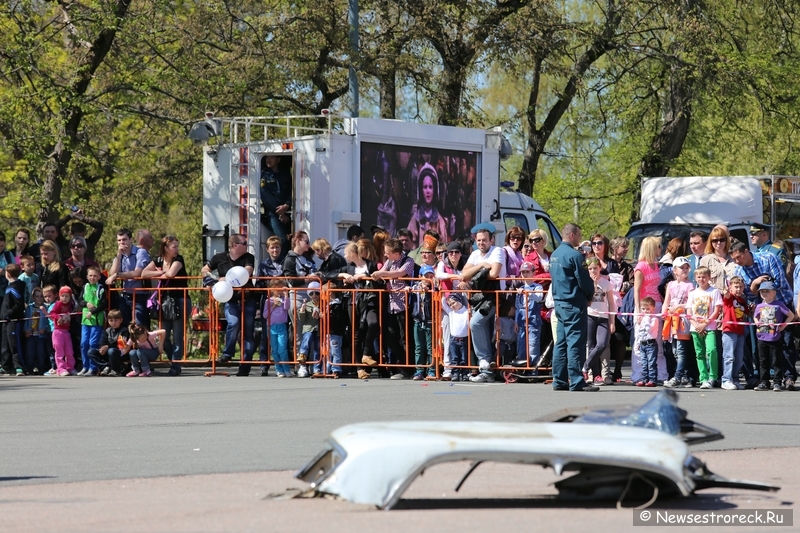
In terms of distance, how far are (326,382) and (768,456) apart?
27.6 ft

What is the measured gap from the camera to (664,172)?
32781mm

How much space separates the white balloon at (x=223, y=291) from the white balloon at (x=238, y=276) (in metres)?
0.08

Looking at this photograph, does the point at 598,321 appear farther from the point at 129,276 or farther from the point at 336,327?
the point at 129,276

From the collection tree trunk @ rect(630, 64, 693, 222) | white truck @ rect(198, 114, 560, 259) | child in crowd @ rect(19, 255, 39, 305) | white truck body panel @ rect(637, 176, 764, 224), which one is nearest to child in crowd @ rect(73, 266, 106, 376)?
child in crowd @ rect(19, 255, 39, 305)

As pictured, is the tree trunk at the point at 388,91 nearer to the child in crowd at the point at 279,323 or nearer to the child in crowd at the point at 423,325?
the child in crowd at the point at 279,323

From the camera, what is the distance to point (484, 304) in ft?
53.6

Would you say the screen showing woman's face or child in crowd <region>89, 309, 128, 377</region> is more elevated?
the screen showing woman's face

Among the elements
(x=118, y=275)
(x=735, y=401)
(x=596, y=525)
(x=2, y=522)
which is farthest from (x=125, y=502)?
(x=118, y=275)

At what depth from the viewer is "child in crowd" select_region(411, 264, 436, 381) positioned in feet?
55.9

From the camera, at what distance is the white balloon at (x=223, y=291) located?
707 inches

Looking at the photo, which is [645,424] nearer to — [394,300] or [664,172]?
[394,300]

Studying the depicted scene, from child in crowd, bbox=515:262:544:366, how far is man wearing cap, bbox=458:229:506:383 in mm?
383

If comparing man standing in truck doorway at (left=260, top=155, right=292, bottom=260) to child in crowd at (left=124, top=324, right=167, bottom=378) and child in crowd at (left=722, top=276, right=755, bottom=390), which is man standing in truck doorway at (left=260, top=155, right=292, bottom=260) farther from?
child in crowd at (left=722, top=276, right=755, bottom=390)

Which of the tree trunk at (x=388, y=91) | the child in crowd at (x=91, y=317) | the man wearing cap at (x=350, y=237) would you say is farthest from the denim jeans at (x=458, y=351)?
the tree trunk at (x=388, y=91)
